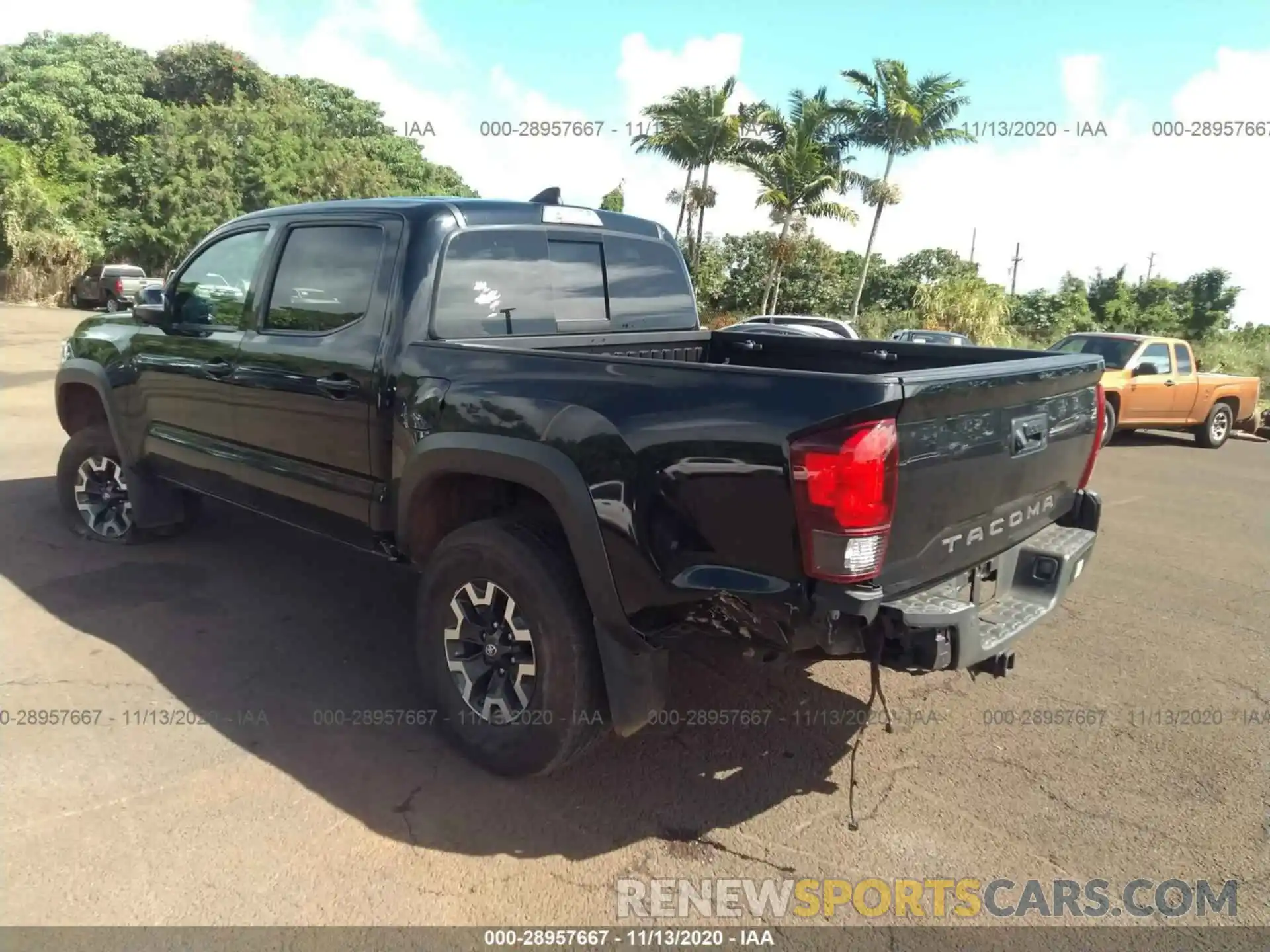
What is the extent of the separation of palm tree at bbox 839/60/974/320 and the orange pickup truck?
16431 millimetres

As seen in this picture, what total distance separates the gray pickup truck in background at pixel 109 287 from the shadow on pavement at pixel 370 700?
22.8 m

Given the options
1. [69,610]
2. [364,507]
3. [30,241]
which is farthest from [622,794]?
[30,241]

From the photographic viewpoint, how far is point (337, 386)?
3664 millimetres

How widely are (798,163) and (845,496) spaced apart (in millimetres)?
26167

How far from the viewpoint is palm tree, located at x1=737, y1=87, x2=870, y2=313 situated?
26.5 metres

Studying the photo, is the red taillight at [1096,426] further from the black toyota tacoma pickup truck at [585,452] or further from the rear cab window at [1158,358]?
the rear cab window at [1158,358]

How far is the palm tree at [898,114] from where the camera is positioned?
26.3m

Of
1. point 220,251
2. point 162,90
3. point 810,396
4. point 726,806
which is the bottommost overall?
point 726,806

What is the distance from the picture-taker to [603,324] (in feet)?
14.1

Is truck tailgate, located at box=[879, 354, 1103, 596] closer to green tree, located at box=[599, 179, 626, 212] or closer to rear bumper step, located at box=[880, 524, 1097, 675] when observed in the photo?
→ rear bumper step, located at box=[880, 524, 1097, 675]

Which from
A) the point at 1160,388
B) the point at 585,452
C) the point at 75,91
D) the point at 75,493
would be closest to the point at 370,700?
the point at 585,452

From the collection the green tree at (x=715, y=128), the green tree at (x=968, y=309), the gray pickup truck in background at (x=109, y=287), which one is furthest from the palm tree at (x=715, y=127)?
the gray pickup truck in background at (x=109, y=287)

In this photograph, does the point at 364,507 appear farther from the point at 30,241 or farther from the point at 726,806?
the point at 30,241

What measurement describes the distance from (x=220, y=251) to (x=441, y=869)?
3347mm
